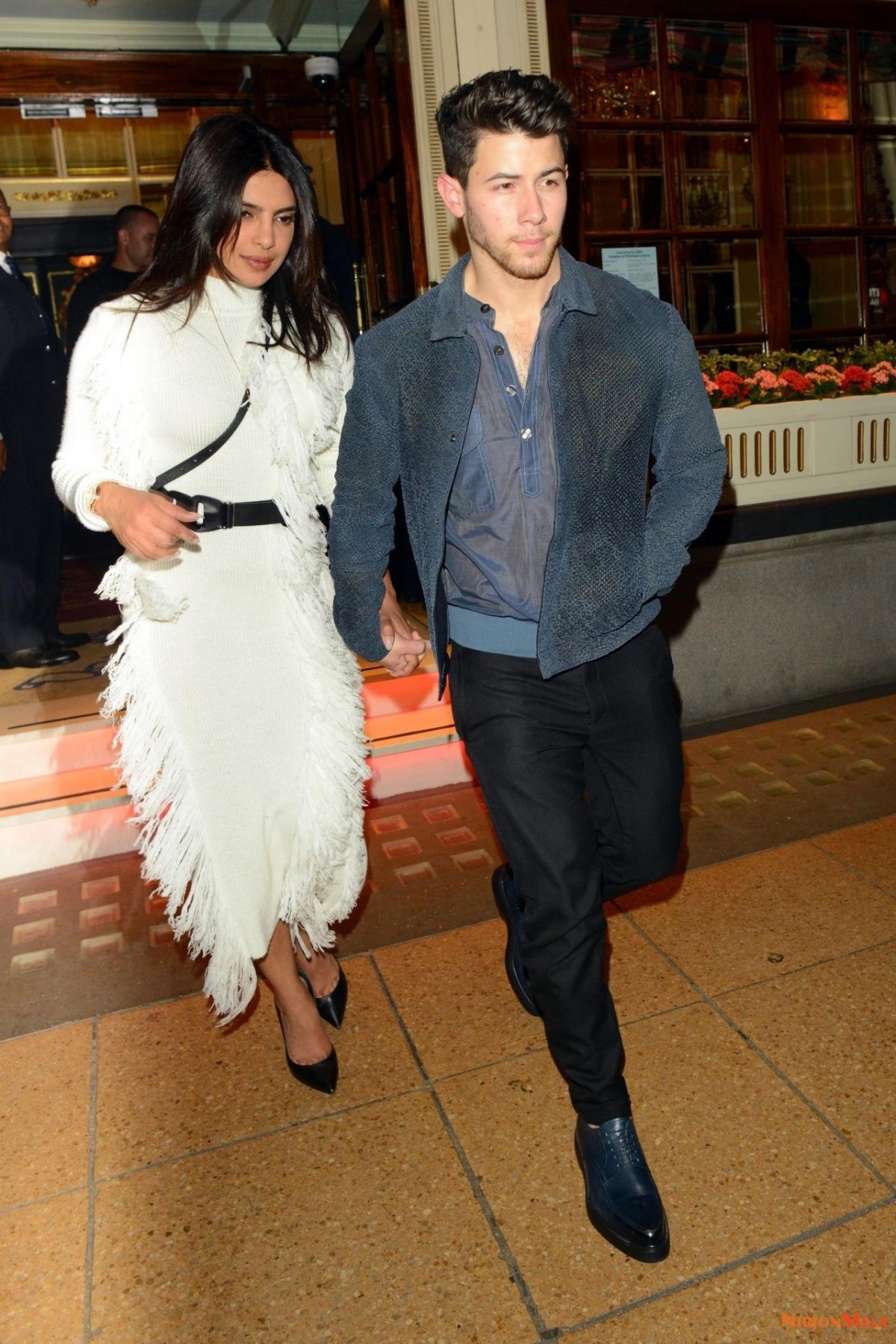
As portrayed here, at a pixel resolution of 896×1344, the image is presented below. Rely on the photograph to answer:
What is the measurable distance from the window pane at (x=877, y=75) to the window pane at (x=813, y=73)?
0.53 feet

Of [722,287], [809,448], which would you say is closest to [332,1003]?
[809,448]

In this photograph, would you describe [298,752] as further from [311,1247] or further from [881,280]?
[881,280]

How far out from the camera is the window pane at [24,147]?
7.66 metres

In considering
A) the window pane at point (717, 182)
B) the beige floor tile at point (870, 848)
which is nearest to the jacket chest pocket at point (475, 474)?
the beige floor tile at point (870, 848)

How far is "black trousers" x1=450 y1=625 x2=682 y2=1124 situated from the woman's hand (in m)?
0.60

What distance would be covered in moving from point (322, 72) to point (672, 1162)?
6708mm

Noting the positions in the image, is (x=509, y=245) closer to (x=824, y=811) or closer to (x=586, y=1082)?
(x=586, y=1082)

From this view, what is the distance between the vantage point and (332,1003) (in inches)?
107

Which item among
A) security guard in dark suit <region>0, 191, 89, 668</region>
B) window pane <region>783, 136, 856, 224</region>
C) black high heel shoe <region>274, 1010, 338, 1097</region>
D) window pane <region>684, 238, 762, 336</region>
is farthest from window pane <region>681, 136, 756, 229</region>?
black high heel shoe <region>274, 1010, 338, 1097</region>

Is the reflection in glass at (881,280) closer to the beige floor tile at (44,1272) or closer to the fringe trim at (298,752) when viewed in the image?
the fringe trim at (298,752)

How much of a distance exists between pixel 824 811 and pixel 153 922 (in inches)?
91.5

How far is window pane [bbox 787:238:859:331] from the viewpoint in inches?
235

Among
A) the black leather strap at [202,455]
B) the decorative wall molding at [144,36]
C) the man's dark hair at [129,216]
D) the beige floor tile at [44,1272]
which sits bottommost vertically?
the beige floor tile at [44,1272]

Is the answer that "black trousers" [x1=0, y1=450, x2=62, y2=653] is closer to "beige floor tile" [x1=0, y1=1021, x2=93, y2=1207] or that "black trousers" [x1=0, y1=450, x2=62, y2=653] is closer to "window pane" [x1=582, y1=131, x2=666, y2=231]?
"beige floor tile" [x1=0, y1=1021, x2=93, y2=1207]
